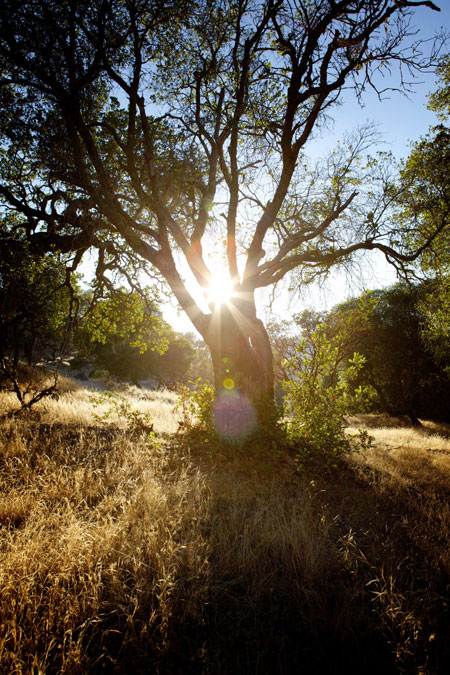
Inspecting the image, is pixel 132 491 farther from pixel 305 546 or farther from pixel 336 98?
pixel 336 98

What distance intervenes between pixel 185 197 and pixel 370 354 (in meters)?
18.6

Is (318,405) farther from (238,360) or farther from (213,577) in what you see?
(213,577)

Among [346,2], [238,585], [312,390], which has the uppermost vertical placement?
[346,2]

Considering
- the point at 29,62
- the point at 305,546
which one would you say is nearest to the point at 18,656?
the point at 305,546

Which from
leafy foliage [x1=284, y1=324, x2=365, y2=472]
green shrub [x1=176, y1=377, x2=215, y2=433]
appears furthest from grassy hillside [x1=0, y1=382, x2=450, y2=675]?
green shrub [x1=176, y1=377, x2=215, y2=433]

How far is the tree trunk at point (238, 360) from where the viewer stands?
19.8 ft

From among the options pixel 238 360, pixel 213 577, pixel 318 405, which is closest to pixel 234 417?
pixel 238 360

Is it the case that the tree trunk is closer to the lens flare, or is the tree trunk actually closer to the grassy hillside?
the lens flare

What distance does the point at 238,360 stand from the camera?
22.0ft

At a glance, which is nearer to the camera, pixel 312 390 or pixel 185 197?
pixel 312 390

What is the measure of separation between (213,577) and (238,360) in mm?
4603

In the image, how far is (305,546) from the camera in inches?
104

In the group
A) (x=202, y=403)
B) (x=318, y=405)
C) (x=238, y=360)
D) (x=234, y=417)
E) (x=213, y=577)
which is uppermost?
(x=238, y=360)

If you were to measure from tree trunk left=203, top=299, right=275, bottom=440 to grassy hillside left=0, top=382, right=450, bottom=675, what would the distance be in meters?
1.90
